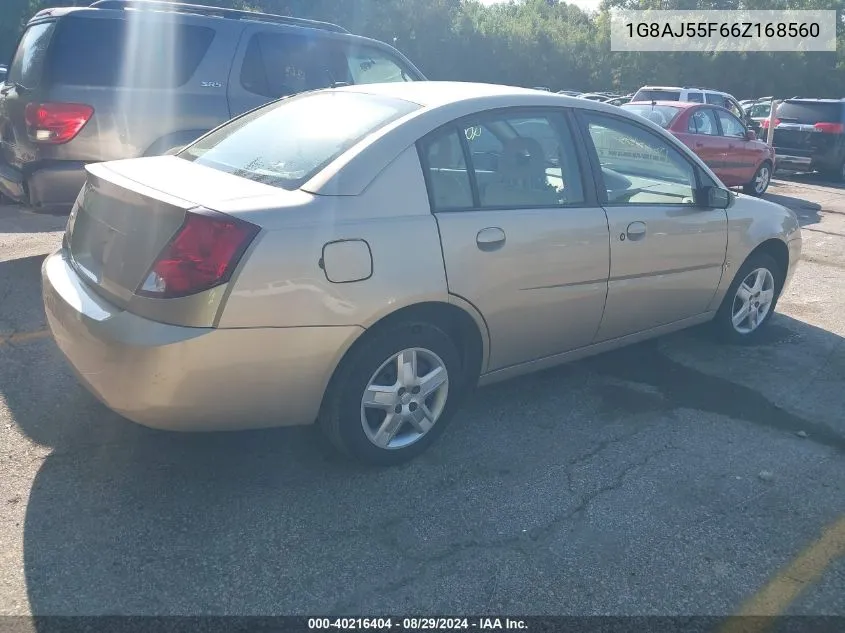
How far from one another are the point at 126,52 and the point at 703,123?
9.01 meters

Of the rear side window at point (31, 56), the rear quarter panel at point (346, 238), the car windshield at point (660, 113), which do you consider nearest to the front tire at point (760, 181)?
the car windshield at point (660, 113)

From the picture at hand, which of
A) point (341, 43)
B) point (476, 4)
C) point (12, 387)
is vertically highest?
point (476, 4)

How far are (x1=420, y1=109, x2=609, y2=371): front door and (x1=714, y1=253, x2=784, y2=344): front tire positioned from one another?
1.44m

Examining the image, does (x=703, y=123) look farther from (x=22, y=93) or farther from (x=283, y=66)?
(x=22, y=93)

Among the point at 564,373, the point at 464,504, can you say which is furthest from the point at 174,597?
the point at 564,373

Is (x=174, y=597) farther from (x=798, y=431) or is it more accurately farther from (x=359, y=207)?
(x=798, y=431)

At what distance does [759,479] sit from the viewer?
140 inches

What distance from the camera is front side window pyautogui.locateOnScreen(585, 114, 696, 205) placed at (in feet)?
13.6

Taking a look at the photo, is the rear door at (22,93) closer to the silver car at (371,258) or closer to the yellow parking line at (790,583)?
the silver car at (371,258)

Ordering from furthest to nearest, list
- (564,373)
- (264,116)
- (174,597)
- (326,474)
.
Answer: (564,373), (264,116), (326,474), (174,597)

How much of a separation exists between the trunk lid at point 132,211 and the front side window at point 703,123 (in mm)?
9937

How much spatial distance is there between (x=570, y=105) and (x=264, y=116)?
1.58 m

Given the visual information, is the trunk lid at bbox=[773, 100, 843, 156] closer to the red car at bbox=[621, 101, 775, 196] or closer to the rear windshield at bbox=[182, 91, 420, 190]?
the red car at bbox=[621, 101, 775, 196]

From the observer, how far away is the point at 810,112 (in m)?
16.7
